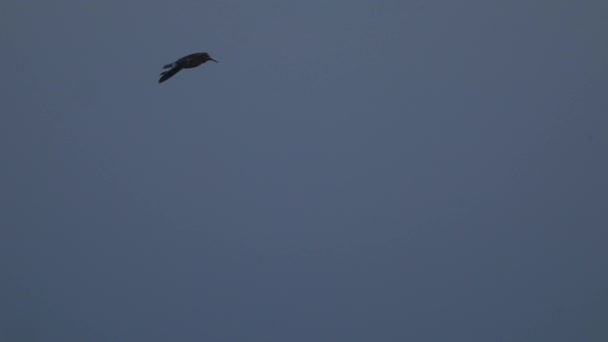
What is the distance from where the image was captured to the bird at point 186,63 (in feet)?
5.56

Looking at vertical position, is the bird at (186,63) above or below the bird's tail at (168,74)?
above

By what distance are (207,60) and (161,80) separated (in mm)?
119

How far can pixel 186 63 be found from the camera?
1699 millimetres

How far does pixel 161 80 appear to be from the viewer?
5.58ft

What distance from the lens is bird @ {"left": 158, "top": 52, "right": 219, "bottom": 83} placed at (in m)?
1.70

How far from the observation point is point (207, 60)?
5.69ft

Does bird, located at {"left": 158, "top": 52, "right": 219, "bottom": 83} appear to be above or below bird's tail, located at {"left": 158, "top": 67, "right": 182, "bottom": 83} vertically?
above
